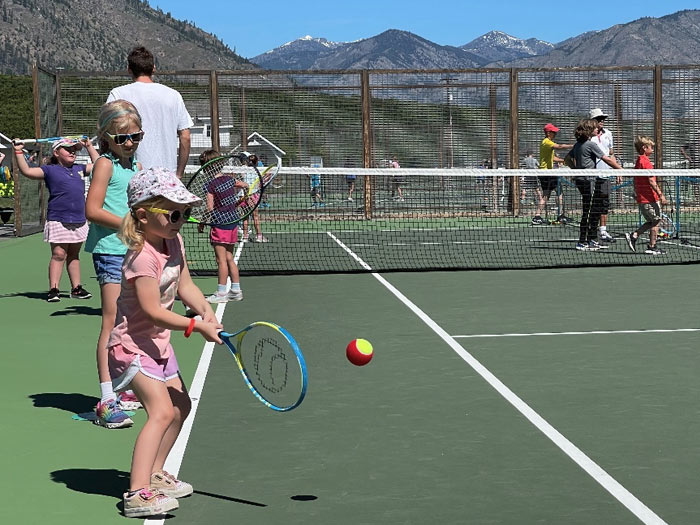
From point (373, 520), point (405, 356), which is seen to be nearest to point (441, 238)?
point (405, 356)

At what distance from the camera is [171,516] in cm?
482

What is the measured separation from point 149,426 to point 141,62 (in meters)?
3.33

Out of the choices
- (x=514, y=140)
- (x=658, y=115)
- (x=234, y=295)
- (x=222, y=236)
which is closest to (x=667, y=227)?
(x=658, y=115)

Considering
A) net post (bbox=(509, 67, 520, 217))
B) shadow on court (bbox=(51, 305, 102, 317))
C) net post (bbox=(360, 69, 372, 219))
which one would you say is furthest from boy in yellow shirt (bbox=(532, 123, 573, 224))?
shadow on court (bbox=(51, 305, 102, 317))

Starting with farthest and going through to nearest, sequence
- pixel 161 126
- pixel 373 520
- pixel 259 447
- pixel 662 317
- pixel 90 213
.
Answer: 1. pixel 662 317
2. pixel 161 126
3. pixel 90 213
4. pixel 259 447
5. pixel 373 520

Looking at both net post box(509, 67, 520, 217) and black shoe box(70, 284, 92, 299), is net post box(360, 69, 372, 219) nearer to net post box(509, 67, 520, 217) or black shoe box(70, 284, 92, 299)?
net post box(509, 67, 520, 217)

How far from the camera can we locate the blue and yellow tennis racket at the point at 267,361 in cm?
472

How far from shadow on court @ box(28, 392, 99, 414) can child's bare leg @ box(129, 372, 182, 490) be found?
2.07 m

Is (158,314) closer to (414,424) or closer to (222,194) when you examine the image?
(414,424)

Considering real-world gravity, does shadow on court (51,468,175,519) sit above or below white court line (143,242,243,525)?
below

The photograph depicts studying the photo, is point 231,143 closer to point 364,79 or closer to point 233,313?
point 364,79

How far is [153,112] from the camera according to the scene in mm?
7559

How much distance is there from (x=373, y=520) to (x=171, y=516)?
32.4 inches

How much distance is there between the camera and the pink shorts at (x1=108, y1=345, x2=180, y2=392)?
4.84 m
